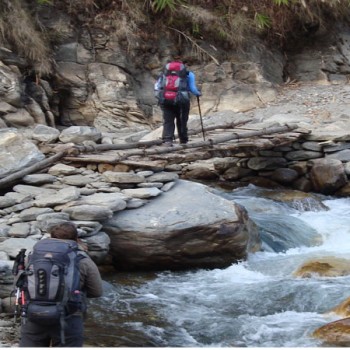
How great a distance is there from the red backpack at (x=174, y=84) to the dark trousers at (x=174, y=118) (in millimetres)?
197

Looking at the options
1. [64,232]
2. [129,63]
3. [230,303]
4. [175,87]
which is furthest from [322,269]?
[129,63]

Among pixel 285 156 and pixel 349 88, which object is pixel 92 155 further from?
pixel 349 88

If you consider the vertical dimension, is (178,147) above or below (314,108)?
above

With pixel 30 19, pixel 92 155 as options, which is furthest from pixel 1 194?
pixel 30 19

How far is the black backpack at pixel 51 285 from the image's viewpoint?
402 cm

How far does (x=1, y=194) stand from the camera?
8.05m

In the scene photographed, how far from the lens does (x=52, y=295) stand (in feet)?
13.2

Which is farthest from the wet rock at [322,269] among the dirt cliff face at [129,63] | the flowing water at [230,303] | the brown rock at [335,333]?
the dirt cliff face at [129,63]

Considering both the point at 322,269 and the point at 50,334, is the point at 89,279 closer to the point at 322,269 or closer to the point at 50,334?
the point at 50,334

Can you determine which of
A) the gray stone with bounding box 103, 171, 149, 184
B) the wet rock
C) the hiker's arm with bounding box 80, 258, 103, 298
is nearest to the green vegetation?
the gray stone with bounding box 103, 171, 149, 184

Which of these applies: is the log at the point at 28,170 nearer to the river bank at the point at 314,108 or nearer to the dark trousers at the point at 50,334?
the dark trousers at the point at 50,334

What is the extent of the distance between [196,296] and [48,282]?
10.1ft

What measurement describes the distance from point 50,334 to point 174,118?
584 cm

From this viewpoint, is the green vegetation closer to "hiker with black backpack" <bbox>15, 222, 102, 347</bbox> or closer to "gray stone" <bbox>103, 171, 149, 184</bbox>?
"gray stone" <bbox>103, 171, 149, 184</bbox>
